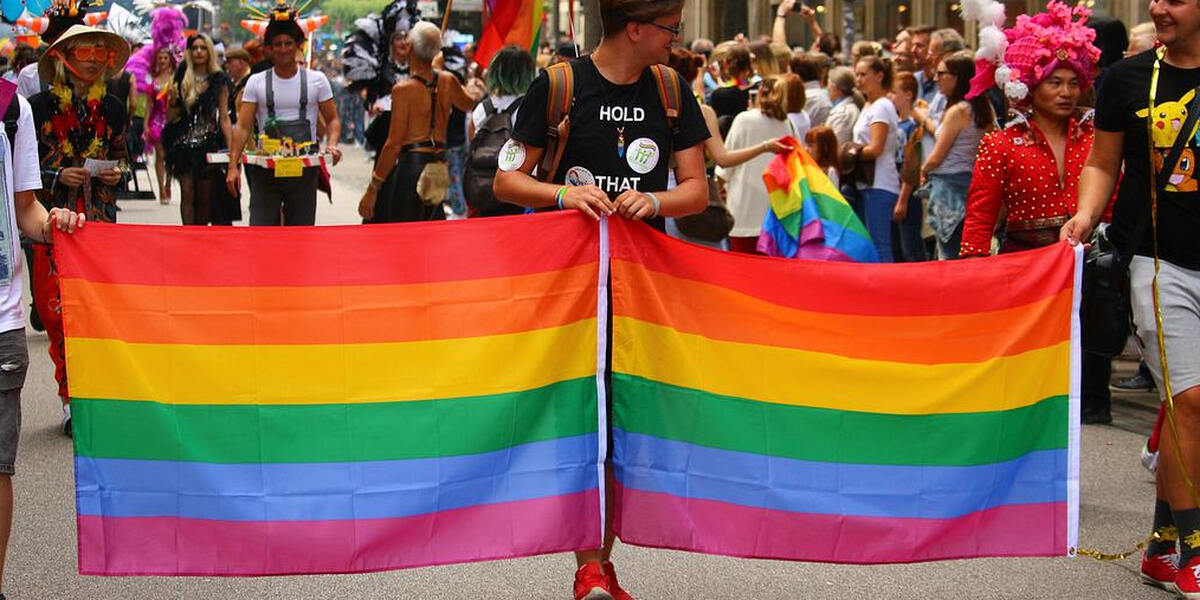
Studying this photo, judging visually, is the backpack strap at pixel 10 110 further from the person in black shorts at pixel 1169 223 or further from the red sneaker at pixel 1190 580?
the red sneaker at pixel 1190 580

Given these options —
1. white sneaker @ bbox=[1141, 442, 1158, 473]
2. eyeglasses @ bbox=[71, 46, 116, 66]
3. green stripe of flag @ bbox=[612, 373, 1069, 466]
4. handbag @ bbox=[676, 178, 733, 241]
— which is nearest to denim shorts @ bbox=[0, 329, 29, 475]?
green stripe of flag @ bbox=[612, 373, 1069, 466]

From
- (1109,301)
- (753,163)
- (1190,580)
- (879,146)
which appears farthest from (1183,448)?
(879,146)

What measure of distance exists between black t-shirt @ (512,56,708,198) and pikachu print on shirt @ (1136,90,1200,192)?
5.13 feet

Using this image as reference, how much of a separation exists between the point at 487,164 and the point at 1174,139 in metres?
4.19

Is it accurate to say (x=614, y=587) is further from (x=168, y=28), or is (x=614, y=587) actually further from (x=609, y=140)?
(x=168, y=28)

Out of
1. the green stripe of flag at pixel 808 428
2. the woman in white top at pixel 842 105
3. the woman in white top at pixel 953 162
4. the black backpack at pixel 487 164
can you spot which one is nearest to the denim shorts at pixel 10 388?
the green stripe of flag at pixel 808 428

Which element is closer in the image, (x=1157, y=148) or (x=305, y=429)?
(x=305, y=429)

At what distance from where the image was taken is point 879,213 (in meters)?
11.2

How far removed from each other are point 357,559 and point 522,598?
2.60ft

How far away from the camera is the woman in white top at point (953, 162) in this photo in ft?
30.5

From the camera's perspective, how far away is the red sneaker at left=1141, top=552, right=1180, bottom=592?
536cm

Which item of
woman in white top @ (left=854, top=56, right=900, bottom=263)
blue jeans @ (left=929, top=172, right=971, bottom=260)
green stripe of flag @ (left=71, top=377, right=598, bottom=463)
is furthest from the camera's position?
woman in white top @ (left=854, top=56, right=900, bottom=263)

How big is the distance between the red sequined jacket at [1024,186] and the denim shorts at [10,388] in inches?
141

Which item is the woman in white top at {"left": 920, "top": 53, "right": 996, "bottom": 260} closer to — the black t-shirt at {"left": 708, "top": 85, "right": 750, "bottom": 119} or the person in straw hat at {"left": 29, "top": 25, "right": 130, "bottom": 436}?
the black t-shirt at {"left": 708, "top": 85, "right": 750, "bottom": 119}
